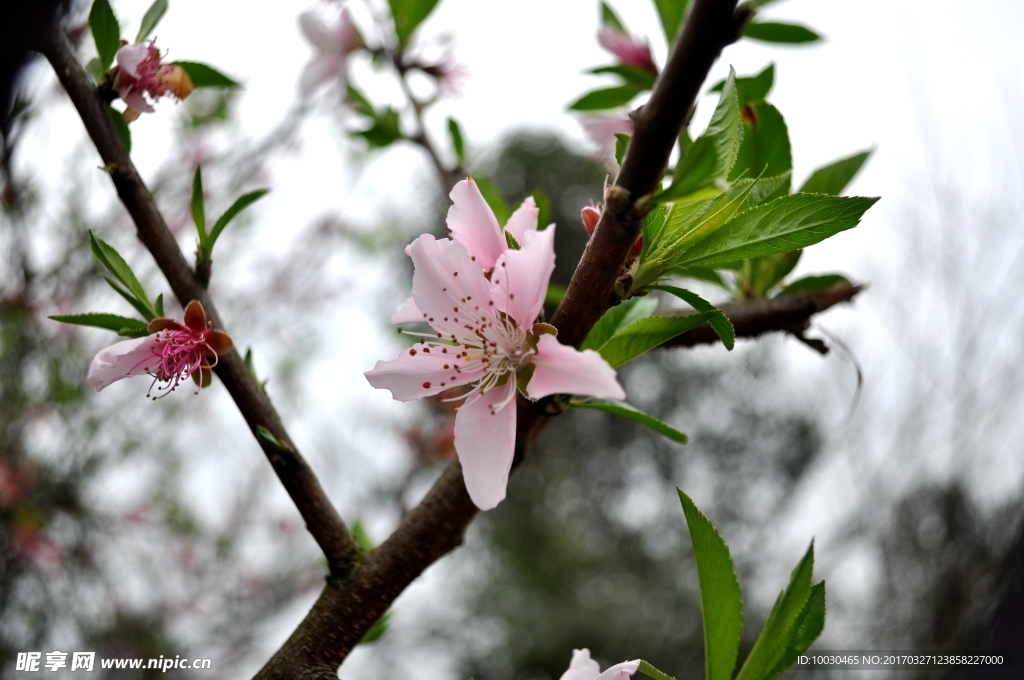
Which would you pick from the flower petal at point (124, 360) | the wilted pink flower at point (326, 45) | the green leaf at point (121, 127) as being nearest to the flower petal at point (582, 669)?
the flower petal at point (124, 360)

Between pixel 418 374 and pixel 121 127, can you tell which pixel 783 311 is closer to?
pixel 418 374

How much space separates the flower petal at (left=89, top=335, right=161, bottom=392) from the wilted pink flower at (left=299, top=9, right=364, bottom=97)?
0.66 m

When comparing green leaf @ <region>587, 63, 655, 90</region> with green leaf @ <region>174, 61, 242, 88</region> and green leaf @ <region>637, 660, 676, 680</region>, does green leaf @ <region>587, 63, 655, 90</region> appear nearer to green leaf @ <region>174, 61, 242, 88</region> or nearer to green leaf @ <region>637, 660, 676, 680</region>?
green leaf @ <region>174, 61, 242, 88</region>

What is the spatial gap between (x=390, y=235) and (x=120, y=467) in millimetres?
1519

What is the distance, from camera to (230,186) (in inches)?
81.9

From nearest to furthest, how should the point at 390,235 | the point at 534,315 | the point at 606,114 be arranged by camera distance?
1. the point at 534,315
2. the point at 606,114
3. the point at 390,235

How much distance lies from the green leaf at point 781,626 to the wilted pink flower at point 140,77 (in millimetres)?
549

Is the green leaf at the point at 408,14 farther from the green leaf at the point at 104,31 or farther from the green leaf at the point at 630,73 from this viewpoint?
the green leaf at the point at 104,31

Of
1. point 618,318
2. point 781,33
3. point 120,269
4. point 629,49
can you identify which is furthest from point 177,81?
point 781,33

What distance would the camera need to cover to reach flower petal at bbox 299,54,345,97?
102 centimetres

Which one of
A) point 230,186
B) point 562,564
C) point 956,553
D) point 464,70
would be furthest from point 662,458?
point 464,70

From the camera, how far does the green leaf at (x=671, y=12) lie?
748 millimetres

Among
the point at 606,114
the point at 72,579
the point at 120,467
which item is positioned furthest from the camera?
the point at 120,467

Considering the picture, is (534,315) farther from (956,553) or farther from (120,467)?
(956,553)
